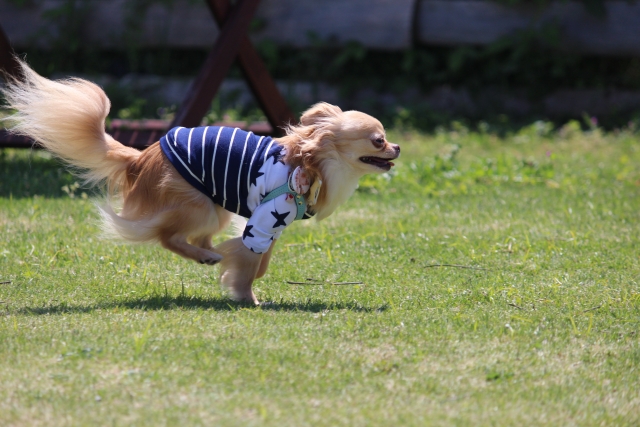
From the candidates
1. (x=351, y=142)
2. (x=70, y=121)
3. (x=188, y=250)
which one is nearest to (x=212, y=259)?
(x=188, y=250)

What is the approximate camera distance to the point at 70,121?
411 cm

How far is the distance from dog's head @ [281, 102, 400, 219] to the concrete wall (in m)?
6.37

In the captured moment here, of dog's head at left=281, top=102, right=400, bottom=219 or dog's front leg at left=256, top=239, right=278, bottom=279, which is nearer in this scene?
dog's head at left=281, top=102, right=400, bottom=219

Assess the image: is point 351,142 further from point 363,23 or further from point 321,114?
point 363,23

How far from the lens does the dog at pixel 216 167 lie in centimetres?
396

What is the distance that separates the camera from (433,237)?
5.41 m

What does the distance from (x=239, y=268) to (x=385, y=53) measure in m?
7.29

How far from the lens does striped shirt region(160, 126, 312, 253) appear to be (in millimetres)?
3902

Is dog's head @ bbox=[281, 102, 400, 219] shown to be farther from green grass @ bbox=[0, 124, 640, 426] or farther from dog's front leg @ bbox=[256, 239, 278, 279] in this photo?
green grass @ bbox=[0, 124, 640, 426]

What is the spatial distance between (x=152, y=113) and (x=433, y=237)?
5.40 m

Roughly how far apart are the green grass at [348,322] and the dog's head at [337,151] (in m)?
0.63

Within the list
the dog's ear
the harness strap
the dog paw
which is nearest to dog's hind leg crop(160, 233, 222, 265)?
the dog paw

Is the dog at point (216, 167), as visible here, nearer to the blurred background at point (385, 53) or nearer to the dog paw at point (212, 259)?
the dog paw at point (212, 259)

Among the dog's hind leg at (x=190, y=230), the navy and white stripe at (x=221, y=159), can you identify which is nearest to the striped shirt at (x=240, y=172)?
the navy and white stripe at (x=221, y=159)
